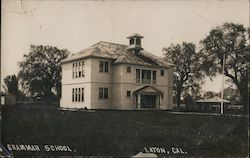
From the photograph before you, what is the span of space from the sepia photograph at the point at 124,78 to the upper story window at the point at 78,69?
1 cm

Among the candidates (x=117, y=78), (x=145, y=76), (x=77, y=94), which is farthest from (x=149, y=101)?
(x=77, y=94)

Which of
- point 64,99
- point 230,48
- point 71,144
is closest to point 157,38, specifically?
point 230,48

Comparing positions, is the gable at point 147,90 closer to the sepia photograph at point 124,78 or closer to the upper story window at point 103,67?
the sepia photograph at point 124,78

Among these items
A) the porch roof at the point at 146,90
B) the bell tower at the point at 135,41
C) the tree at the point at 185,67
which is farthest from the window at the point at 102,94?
the tree at the point at 185,67

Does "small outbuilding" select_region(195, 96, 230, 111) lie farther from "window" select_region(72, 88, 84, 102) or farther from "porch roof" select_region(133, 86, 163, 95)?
"window" select_region(72, 88, 84, 102)

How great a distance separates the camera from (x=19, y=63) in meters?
3.00

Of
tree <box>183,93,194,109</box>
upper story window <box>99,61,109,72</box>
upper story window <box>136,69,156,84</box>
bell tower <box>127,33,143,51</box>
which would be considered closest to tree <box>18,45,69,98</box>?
upper story window <box>99,61,109,72</box>

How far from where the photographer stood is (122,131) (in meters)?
3.18

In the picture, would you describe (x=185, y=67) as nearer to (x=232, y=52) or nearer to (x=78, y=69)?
(x=232, y=52)

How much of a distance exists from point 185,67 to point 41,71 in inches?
55.0

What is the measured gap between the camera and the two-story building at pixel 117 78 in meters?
3.19

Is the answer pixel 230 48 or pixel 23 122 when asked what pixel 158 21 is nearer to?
pixel 230 48

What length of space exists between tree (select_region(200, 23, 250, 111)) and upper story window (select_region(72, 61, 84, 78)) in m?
1.22

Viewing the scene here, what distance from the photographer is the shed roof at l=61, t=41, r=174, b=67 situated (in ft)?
10.5
